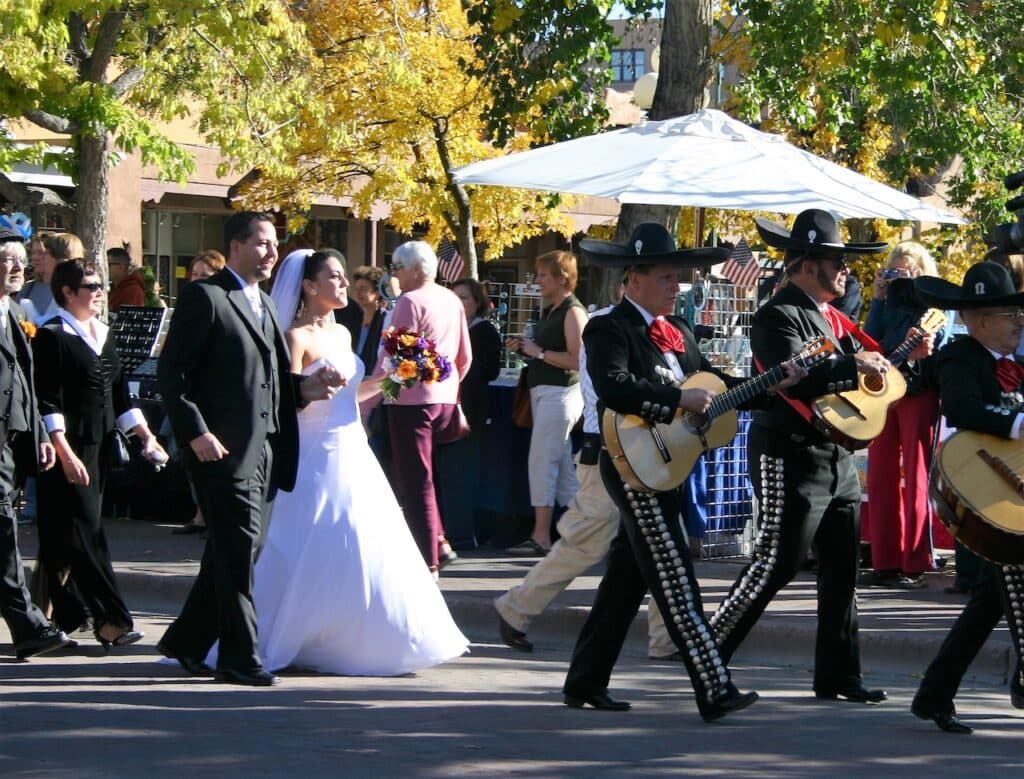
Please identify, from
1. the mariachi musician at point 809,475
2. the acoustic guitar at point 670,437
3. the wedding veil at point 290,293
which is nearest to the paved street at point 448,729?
the mariachi musician at point 809,475

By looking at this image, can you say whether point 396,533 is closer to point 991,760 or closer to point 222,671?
point 222,671

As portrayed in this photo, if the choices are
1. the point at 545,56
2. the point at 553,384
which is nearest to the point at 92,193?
the point at 545,56

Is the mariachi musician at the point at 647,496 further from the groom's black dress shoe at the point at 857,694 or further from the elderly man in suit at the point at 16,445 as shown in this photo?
the elderly man in suit at the point at 16,445

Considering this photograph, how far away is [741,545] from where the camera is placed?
11703 millimetres

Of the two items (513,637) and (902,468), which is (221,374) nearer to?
(513,637)

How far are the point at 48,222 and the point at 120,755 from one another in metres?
24.5

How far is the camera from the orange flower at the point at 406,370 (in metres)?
9.08

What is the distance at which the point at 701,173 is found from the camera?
10.8 meters

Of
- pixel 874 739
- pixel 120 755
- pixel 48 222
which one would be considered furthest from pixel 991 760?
pixel 48 222

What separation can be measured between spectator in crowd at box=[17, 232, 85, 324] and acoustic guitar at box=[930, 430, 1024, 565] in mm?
4464

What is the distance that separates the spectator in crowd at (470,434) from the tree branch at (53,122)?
8.50 meters

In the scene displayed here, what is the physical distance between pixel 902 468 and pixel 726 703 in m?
3.96

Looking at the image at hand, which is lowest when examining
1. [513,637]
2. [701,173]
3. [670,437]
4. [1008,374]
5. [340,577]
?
[513,637]

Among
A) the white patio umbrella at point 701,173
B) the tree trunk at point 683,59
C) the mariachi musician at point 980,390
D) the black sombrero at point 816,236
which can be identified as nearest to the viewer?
the mariachi musician at point 980,390
